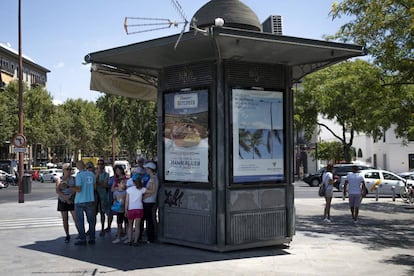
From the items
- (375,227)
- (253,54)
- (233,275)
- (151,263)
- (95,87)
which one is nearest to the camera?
(233,275)

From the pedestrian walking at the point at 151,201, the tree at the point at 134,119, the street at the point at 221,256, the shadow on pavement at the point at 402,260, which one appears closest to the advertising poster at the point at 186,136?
the pedestrian walking at the point at 151,201

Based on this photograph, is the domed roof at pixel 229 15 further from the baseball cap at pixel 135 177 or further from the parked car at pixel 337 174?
the parked car at pixel 337 174

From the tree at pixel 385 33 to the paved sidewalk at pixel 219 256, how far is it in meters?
4.64

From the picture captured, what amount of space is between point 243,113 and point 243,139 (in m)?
0.49

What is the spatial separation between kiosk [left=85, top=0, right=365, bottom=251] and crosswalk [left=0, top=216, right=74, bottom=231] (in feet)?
16.1

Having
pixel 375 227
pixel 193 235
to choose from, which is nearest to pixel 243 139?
pixel 193 235

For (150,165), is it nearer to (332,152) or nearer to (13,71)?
(332,152)

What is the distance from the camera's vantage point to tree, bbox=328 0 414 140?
12320 mm

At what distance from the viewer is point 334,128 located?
2798 inches

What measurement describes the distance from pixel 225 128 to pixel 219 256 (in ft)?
7.47

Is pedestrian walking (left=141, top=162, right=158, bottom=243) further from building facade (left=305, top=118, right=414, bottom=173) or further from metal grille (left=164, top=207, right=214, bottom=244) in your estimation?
building facade (left=305, top=118, right=414, bottom=173)

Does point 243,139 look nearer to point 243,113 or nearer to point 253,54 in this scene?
point 243,113

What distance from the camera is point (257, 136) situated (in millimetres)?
8789

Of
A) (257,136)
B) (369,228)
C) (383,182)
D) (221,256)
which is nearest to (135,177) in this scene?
(221,256)
